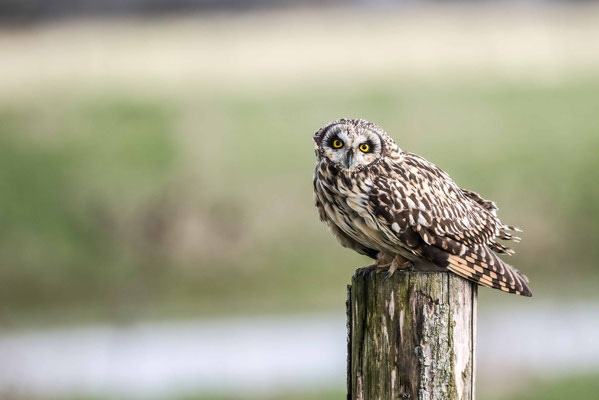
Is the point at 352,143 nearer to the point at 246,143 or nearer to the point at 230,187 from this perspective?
the point at 230,187

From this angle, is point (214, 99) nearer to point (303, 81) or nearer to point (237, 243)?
→ point (303, 81)

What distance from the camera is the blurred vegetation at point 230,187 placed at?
539 inches

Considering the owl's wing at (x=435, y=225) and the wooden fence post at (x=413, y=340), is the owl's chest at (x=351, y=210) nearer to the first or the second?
the owl's wing at (x=435, y=225)

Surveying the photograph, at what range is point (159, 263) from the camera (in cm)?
1348

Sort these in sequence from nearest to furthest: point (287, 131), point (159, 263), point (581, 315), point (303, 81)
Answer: point (581, 315), point (159, 263), point (287, 131), point (303, 81)

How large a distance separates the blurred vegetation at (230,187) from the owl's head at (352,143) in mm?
7819

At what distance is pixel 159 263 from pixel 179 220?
64 cm

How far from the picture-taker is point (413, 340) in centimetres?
391

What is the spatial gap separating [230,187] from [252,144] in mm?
1674

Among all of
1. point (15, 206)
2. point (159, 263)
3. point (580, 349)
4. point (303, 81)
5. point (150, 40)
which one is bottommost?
point (580, 349)

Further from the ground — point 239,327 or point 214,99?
point 214,99

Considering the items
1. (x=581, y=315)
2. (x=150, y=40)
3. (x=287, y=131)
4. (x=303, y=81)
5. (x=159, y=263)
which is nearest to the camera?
(x=581, y=315)

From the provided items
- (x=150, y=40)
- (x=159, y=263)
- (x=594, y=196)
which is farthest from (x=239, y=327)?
(x=150, y=40)

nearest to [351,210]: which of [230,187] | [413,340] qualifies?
[413,340]
